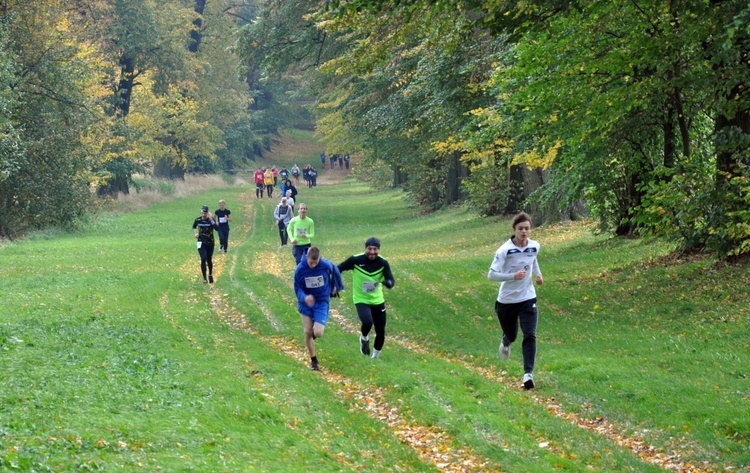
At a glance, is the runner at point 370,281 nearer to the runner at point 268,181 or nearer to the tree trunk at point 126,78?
the tree trunk at point 126,78

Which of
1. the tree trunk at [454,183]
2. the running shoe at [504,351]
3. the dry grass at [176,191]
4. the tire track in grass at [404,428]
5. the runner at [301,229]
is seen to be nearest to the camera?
the tire track in grass at [404,428]

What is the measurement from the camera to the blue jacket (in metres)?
12.4

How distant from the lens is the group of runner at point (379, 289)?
35.5 feet

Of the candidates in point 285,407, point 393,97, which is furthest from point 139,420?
point 393,97

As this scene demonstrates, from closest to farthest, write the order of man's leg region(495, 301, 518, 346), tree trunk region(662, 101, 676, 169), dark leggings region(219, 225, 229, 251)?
man's leg region(495, 301, 518, 346)
tree trunk region(662, 101, 676, 169)
dark leggings region(219, 225, 229, 251)

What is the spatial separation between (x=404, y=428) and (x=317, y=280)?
325cm

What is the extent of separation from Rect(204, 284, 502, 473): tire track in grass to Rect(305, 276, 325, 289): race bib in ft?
3.92

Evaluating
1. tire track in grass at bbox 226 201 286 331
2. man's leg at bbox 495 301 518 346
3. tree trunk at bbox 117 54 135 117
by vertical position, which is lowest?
tire track in grass at bbox 226 201 286 331

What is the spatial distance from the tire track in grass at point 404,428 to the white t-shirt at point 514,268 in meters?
1.98

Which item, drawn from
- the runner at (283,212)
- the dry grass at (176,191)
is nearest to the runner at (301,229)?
the runner at (283,212)

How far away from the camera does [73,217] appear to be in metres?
35.6

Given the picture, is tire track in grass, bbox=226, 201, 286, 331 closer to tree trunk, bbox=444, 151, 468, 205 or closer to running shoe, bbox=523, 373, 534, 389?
running shoe, bbox=523, 373, 534, 389

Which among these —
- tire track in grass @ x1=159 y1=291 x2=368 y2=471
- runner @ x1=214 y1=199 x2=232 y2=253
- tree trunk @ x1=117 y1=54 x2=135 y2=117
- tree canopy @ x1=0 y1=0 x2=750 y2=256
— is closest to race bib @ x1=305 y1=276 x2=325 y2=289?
tire track in grass @ x1=159 y1=291 x2=368 y2=471

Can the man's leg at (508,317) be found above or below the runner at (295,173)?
above
